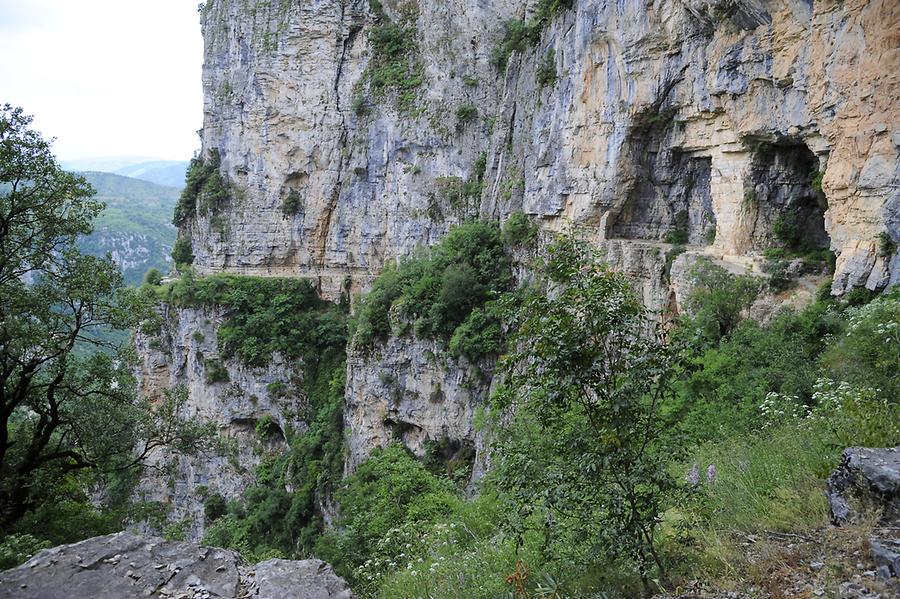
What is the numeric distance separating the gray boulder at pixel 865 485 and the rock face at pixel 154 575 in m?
4.16

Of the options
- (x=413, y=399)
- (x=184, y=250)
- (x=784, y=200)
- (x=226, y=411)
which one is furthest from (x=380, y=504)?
(x=184, y=250)

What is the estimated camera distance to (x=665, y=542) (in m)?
4.78

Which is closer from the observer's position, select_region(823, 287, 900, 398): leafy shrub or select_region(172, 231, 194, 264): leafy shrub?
select_region(823, 287, 900, 398): leafy shrub

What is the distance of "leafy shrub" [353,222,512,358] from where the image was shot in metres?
18.9

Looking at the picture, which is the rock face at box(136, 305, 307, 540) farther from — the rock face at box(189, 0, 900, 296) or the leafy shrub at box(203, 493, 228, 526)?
the rock face at box(189, 0, 900, 296)

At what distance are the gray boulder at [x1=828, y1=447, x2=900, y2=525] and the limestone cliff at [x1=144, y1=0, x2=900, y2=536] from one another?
6121mm

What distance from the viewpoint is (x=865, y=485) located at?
13.3 ft

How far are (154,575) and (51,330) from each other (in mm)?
3794

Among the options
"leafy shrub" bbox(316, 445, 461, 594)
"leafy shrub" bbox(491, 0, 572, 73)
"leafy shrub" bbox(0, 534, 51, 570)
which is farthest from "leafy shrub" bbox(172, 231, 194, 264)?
"leafy shrub" bbox(0, 534, 51, 570)

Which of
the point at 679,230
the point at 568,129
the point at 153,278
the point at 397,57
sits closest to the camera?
the point at 679,230

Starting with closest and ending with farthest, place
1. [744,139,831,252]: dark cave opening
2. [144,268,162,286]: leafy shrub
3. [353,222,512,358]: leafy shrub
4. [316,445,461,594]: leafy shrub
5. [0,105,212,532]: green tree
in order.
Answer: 1. [0,105,212,532]: green tree
2. [744,139,831,252]: dark cave opening
3. [316,445,461,594]: leafy shrub
4. [353,222,512,358]: leafy shrub
5. [144,268,162,286]: leafy shrub

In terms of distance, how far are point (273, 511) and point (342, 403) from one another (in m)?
4.70

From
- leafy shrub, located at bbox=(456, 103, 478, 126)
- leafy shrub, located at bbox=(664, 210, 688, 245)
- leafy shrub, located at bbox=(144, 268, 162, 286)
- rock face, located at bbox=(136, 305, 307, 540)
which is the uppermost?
leafy shrub, located at bbox=(456, 103, 478, 126)

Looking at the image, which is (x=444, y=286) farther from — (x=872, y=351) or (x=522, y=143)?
(x=872, y=351)
